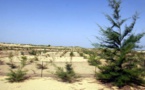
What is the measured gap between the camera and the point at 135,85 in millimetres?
A: 17078

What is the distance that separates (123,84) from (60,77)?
16.9ft

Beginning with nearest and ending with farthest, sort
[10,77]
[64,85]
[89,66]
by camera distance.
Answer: [64,85] → [10,77] → [89,66]

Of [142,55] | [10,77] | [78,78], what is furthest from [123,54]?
[10,77]

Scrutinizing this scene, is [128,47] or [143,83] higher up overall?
[128,47]

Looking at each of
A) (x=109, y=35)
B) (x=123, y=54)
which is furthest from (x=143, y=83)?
(x=109, y=35)

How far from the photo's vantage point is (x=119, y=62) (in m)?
16.9

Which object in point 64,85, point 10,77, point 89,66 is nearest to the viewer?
point 64,85

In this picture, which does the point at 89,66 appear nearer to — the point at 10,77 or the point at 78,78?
the point at 78,78

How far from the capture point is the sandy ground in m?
15.9

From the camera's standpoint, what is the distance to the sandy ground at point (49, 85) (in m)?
15.9

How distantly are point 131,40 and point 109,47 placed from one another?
1.88m

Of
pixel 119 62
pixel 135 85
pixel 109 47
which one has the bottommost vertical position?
pixel 135 85

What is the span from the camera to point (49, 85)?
1641cm

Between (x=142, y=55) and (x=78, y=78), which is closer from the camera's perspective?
(x=142, y=55)
